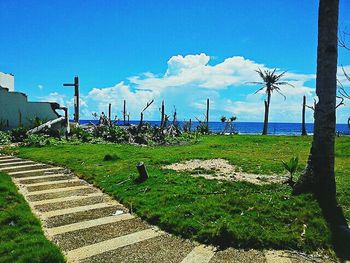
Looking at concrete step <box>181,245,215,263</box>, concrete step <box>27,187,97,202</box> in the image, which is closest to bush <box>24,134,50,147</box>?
concrete step <box>27,187,97,202</box>

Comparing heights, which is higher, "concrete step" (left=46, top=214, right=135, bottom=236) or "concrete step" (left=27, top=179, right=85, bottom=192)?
"concrete step" (left=27, top=179, right=85, bottom=192)

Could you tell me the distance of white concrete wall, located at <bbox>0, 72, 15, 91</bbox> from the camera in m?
26.9

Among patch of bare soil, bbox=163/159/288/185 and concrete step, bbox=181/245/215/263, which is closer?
concrete step, bbox=181/245/215/263

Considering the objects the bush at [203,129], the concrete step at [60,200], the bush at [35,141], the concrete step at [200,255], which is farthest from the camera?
the bush at [203,129]

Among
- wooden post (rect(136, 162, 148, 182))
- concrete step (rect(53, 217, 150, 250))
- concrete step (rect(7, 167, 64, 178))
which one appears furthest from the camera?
concrete step (rect(7, 167, 64, 178))

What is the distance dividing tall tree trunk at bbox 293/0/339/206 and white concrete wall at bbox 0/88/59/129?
69.1 ft

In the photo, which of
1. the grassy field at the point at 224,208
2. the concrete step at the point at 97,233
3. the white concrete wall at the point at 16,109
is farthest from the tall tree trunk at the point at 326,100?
the white concrete wall at the point at 16,109

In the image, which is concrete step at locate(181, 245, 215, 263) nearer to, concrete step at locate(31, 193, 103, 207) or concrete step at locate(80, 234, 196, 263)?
concrete step at locate(80, 234, 196, 263)

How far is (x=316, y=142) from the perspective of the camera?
701cm

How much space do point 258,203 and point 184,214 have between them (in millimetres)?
1507

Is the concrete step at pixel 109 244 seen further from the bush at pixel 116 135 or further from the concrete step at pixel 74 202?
the bush at pixel 116 135

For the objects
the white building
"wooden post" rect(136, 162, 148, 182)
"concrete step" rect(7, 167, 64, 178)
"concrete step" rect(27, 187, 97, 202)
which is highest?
the white building

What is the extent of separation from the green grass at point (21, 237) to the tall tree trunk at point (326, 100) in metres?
5.00

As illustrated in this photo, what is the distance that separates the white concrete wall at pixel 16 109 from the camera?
24516 mm
